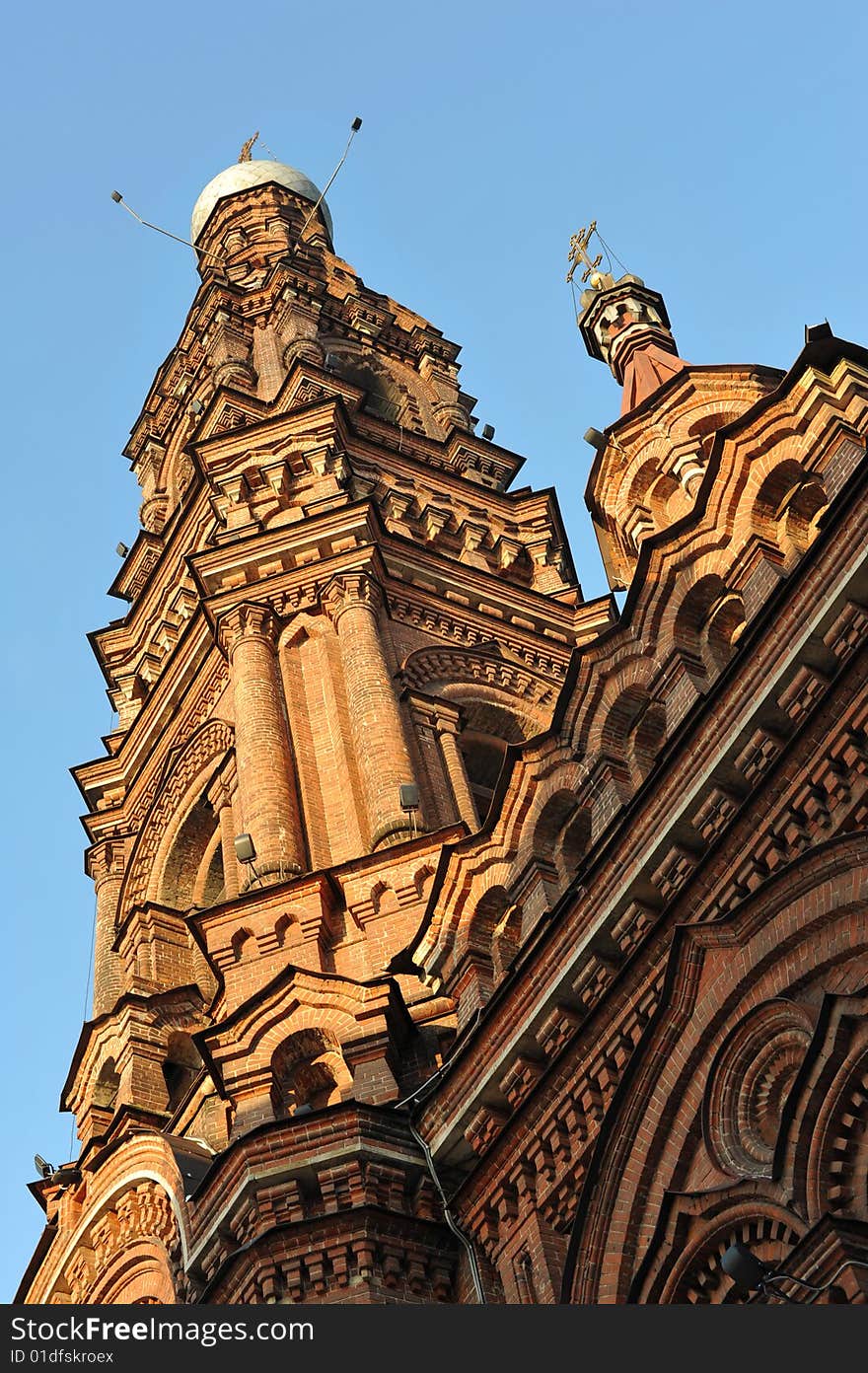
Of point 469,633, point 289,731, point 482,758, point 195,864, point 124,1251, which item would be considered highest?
point 469,633

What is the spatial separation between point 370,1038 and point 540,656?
12472mm

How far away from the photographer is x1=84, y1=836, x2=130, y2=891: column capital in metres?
30.4

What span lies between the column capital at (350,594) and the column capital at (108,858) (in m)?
5.68

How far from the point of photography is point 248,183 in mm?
47594

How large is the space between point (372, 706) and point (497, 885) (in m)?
6.33

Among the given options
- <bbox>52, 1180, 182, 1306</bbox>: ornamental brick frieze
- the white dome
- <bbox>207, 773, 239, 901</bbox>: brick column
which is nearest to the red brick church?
<bbox>52, 1180, 182, 1306</bbox>: ornamental brick frieze

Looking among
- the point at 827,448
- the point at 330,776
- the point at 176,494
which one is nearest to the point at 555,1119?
the point at 827,448

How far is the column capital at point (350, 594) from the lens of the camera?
26516mm

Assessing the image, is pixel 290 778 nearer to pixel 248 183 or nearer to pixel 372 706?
pixel 372 706

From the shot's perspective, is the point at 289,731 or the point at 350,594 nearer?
the point at 289,731

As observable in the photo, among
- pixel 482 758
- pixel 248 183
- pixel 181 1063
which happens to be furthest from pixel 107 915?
pixel 248 183

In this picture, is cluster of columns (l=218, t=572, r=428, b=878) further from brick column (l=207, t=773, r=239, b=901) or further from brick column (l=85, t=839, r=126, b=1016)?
brick column (l=85, t=839, r=126, b=1016)

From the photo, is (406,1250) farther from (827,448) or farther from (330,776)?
(330,776)

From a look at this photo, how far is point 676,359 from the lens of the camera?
22656 millimetres
